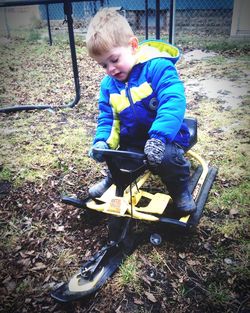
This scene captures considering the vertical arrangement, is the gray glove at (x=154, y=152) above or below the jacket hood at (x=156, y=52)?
below

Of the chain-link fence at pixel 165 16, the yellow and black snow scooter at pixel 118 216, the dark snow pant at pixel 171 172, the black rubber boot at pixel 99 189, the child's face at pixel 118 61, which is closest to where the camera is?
the yellow and black snow scooter at pixel 118 216

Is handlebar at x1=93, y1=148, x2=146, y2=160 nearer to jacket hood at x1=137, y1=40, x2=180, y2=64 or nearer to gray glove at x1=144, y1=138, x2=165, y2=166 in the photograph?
gray glove at x1=144, y1=138, x2=165, y2=166

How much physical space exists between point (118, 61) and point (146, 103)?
40cm

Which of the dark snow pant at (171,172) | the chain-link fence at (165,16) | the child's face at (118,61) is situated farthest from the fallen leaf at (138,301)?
the chain-link fence at (165,16)

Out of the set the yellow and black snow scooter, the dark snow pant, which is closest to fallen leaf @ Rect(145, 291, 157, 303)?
the yellow and black snow scooter

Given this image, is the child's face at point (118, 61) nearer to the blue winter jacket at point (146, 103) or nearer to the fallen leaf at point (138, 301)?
the blue winter jacket at point (146, 103)

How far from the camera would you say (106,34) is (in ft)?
6.51

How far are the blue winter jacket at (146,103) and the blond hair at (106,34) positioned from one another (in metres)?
0.27

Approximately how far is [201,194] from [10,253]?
5.70 ft

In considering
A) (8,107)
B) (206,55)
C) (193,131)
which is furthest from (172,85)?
(206,55)

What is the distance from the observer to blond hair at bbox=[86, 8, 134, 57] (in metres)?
1.99

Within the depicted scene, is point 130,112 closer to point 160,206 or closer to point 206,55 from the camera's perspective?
point 160,206

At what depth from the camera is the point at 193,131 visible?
107 inches

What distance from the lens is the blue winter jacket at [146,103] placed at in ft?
6.88
